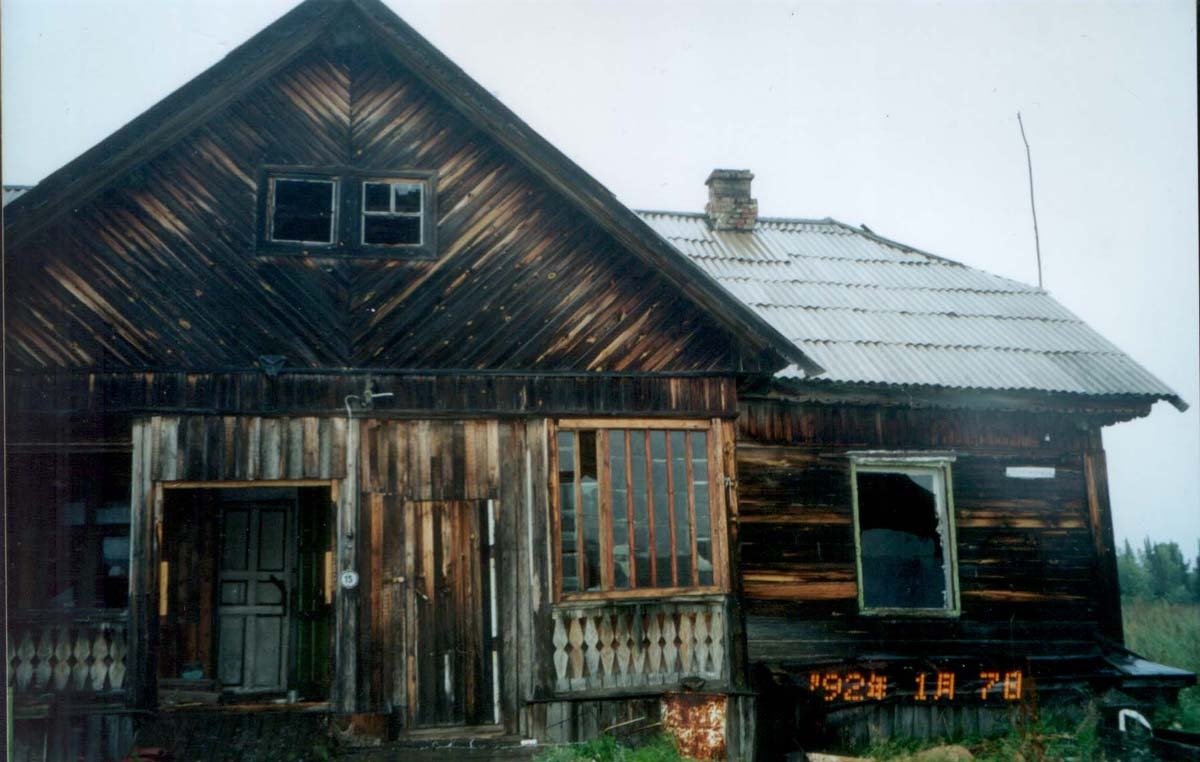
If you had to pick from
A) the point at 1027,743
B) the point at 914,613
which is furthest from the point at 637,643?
the point at 1027,743

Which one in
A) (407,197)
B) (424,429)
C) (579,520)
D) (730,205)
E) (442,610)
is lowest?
(442,610)

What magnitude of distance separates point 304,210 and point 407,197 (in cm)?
106

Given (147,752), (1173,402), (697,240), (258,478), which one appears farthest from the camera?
(697,240)

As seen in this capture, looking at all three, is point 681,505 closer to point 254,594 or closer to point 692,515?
point 692,515

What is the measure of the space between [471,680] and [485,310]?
145 inches

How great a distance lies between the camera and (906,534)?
13.1 metres

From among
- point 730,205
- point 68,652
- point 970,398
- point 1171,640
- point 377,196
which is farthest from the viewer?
point 730,205

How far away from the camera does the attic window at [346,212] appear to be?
8906 millimetres

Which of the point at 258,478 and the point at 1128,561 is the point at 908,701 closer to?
the point at 258,478

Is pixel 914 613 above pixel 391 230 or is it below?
below

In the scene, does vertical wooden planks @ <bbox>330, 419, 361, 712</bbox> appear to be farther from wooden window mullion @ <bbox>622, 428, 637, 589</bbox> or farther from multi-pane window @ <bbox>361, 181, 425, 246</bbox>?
wooden window mullion @ <bbox>622, 428, 637, 589</bbox>

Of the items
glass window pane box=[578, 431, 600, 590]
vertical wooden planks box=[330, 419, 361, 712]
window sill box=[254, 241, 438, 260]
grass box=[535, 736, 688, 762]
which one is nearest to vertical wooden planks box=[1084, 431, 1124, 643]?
grass box=[535, 736, 688, 762]

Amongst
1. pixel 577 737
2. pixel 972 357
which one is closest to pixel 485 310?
pixel 577 737

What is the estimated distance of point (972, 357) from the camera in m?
11.1
